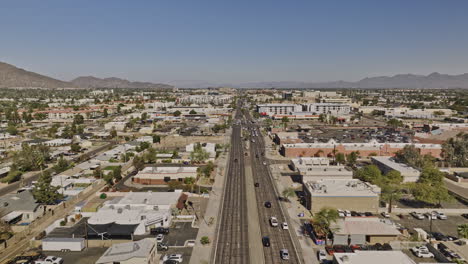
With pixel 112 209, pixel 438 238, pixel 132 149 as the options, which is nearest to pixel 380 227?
pixel 438 238

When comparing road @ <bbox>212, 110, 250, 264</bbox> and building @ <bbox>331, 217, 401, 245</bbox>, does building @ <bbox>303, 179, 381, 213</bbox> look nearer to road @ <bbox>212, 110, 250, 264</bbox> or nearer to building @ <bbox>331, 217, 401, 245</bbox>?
building @ <bbox>331, 217, 401, 245</bbox>

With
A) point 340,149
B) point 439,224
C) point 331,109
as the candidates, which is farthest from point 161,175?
point 331,109

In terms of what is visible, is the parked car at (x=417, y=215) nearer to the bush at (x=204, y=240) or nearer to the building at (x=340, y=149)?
the bush at (x=204, y=240)

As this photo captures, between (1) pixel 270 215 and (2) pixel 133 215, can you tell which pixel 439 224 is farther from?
(2) pixel 133 215

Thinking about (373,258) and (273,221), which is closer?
(373,258)

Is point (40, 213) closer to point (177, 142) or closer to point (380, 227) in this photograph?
point (380, 227)

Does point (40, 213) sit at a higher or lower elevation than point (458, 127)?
lower
